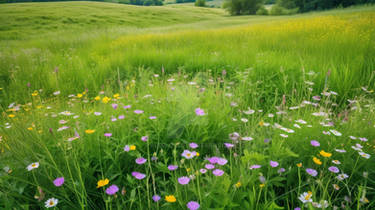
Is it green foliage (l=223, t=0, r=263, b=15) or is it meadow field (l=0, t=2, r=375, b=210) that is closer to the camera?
meadow field (l=0, t=2, r=375, b=210)

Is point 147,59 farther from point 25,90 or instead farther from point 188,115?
point 188,115

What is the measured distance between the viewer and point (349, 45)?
14.2 feet

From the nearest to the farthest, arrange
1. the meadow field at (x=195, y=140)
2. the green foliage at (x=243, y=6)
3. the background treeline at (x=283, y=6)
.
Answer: the meadow field at (x=195, y=140), the background treeline at (x=283, y=6), the green foliage at (x=243, y=6)

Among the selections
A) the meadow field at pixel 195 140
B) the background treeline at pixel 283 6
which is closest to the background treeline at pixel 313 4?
the background treeline at pixel 283 6

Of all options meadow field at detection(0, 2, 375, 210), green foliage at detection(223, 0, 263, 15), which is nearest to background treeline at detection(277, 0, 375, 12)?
green foliage at detection(223, 0, 263, 15)

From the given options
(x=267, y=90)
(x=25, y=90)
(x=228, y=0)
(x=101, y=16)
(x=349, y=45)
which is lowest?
(x=25, y=90)

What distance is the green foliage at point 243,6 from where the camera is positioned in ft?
184

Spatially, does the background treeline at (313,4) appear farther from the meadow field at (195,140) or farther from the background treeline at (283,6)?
the meadow field at (195,140)

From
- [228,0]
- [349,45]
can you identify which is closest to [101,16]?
[349,45]

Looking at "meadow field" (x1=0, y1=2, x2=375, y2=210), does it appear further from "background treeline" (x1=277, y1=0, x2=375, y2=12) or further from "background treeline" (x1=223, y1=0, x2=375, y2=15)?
"background treeline" (x1=223, y1=0, x2=375, y2=15)

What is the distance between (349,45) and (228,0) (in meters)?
61.6

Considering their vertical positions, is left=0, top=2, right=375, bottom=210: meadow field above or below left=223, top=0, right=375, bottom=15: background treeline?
below

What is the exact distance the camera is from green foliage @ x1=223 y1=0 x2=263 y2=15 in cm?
5622

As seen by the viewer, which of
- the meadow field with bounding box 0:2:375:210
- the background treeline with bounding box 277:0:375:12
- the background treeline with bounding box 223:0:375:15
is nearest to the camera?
the meadow field with bounding box 0:2:375:210
